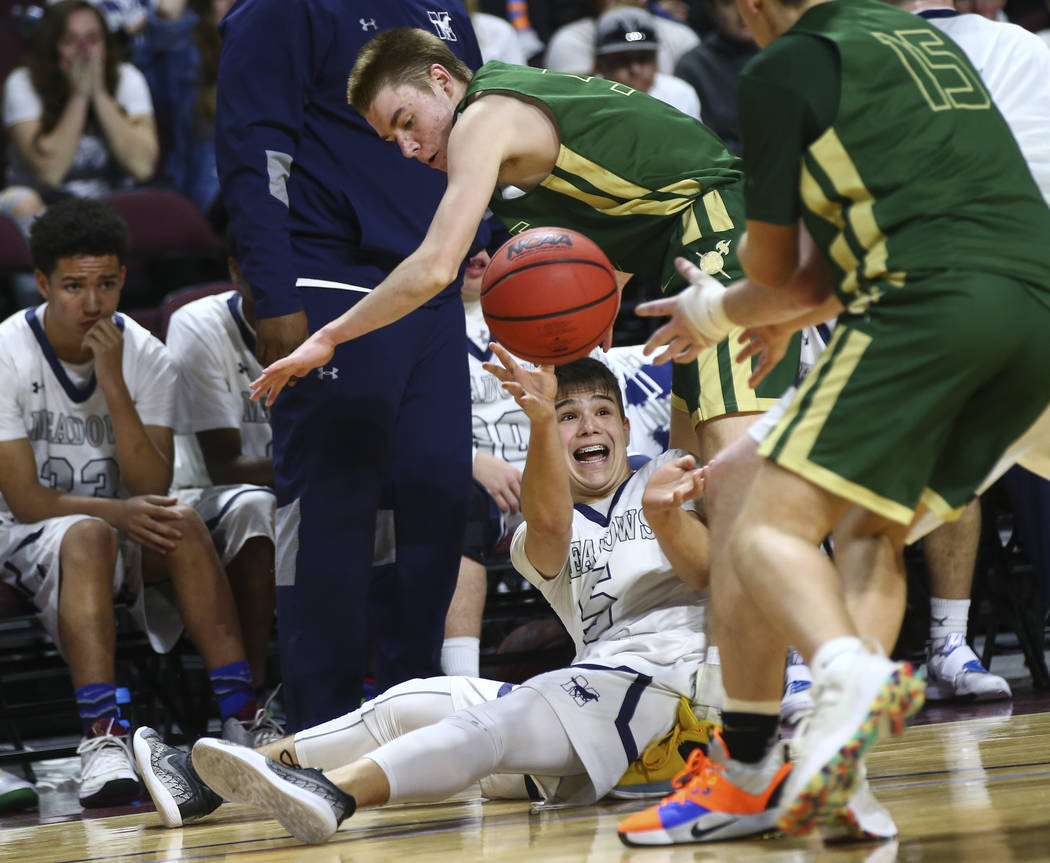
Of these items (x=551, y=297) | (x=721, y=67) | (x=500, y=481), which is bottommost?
(x=500, y=481)

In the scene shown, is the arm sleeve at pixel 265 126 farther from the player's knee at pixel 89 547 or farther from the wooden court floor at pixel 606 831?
the wooden court floor at pixel 606 831

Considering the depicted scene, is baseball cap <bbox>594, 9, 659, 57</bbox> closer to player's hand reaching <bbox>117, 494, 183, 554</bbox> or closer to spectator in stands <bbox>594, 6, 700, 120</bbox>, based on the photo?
spectator in stands <bbox>594, 6, 700, 120</bbox>

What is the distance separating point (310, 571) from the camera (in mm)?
3680

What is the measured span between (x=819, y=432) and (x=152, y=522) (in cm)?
303

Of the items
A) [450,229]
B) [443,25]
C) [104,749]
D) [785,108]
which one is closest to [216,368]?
[104,749]

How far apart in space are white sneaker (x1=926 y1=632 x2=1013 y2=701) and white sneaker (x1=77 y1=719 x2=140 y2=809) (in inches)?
106

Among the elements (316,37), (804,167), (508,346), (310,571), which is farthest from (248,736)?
(804,167)

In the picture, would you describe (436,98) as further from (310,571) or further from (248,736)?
(248,736)

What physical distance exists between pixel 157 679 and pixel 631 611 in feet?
7.33

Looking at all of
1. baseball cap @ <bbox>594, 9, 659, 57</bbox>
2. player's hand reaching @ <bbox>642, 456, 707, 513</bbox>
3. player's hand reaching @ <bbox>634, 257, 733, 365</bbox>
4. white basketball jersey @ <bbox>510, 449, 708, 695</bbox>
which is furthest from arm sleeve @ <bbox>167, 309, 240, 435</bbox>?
player's hand reaching @ <bbox>634, 257, 733, 365</bbox>

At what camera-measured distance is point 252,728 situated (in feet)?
14.6

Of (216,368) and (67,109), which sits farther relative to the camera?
(67,109)

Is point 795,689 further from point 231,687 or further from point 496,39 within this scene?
point 496,39

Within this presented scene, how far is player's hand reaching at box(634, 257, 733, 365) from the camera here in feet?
7.95
